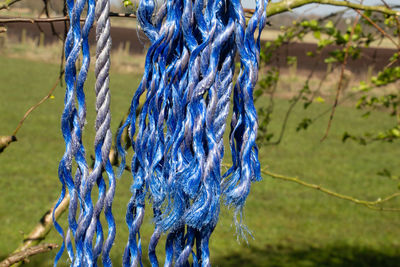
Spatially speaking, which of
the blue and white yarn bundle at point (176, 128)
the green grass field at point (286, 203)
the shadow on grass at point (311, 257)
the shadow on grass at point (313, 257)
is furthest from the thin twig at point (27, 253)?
the shadow on grass at point (313, 257)

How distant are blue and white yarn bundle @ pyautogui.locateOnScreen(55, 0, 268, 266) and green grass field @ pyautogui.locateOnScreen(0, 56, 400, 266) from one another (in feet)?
5.14

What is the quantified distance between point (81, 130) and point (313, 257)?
453cm

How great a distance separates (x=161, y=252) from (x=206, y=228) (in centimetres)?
405

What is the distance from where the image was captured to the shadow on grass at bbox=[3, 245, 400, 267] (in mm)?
4984

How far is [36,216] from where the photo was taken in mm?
5895

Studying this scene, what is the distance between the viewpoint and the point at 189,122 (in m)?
1.06

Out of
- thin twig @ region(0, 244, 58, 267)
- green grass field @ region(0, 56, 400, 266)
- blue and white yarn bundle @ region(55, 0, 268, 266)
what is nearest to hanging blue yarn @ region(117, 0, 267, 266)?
blue and white yarn bundle @ region(55, 0, 268, 266)

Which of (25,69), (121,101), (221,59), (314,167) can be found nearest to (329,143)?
(314,167)

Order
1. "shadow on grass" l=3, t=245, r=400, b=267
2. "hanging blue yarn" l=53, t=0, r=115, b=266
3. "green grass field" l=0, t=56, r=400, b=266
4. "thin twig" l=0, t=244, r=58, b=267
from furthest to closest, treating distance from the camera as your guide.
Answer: "green grass field" l=0, t=56, r=400, b=266
"shadow on grass" l=3, t=245, r=400, b=267
"thin twig" l=0, t=244, r=58, b=267
"hanging blue yarn" l=53, t=0, r=115, b=266

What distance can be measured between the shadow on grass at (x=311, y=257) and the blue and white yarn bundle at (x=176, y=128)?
3.83 metres

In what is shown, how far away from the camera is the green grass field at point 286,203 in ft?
17.2

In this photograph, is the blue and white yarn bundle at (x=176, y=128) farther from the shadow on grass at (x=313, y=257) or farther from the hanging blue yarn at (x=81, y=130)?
the shadow on grass at (x=313, y=257)

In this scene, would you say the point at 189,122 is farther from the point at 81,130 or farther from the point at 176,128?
the point at 81,130

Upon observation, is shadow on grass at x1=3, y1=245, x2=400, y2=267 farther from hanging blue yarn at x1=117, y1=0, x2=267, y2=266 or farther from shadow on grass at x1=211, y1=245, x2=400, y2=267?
hanging blue yarn at x1=117, y1=0, x2=267, y2=266
